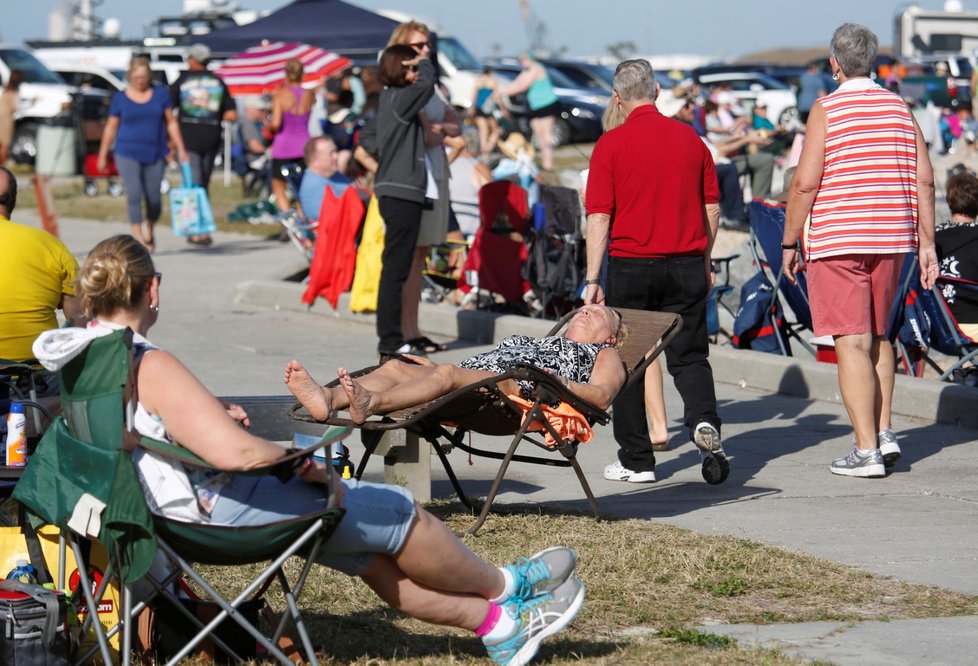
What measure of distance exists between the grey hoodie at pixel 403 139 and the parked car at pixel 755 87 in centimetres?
2662

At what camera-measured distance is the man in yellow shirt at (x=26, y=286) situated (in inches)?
245

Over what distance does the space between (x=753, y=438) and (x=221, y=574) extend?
372 centimetres

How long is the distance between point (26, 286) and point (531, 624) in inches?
114

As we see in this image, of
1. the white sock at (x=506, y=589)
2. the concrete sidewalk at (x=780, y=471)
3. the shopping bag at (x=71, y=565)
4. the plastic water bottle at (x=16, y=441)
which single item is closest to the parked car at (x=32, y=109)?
the concrete sidewalk at (x=780, y=471)

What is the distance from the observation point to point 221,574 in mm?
5496

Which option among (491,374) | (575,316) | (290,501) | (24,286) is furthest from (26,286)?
(290,501)

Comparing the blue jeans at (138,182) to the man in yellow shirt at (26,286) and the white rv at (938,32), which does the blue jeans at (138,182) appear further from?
the white rv at (938,32)

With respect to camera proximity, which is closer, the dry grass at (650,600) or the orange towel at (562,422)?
the dry grass at (650,600)

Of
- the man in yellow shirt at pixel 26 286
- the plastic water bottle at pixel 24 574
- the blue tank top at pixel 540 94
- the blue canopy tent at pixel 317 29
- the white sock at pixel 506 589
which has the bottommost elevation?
the blue tank top at pixel 540 94

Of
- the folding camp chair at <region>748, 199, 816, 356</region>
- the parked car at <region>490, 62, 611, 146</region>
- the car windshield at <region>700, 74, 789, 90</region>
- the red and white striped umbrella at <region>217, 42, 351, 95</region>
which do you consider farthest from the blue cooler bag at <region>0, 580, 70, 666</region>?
the car windshield at <region>700, 74, 789, 90</region>

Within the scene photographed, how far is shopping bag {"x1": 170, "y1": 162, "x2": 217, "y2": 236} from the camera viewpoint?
55.4ft

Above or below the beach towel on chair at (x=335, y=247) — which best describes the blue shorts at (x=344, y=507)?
above

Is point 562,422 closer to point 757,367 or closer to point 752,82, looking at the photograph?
point 757,367

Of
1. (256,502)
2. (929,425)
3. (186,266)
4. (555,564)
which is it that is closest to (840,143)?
(929,425)
